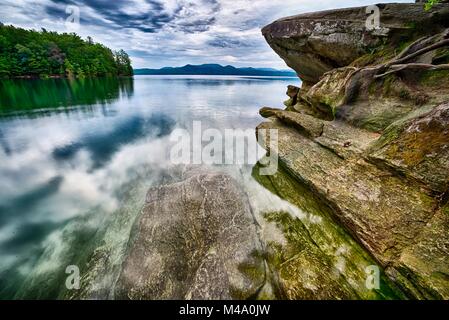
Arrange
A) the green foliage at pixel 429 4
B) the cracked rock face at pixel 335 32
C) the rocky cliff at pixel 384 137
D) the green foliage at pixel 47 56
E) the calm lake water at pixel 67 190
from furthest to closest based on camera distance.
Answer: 1. the green foliage at pixel 47 56
2. the cracked rock face at pixel 335 32
3. the green foliage at pixel 429 4
4. the calm lake water at pixel 67 190
5. the rocky cliff at pixel 384 137

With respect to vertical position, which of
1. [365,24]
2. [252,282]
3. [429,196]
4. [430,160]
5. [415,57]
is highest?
[365,24]

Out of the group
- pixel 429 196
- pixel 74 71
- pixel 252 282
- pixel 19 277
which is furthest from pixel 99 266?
pixel 74 71

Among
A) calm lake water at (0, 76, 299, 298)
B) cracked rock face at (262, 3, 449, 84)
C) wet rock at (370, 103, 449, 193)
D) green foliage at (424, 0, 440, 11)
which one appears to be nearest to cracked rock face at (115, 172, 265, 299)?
calm lake water at (0, 76, 299, 298)

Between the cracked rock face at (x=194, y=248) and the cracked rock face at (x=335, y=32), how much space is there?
12.2 metres

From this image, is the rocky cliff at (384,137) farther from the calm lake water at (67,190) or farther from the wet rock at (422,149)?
the calm lake water at (67,190)

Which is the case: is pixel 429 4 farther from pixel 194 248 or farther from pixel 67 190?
pixel 67 190

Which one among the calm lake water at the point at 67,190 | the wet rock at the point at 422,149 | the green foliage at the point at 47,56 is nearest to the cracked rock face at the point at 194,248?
the calm lake water at the point at 67,190

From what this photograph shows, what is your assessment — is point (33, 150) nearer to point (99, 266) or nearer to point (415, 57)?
point (99, 266)

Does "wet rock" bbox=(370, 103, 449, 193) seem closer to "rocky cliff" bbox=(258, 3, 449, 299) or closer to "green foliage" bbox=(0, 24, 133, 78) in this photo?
"rocky cliff" bbox=(258, 3, 449, 299)

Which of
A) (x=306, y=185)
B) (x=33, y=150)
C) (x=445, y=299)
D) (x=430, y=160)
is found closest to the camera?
(x=445, y=299)

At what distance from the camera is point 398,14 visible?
10.8 metres

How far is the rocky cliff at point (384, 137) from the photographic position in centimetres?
470

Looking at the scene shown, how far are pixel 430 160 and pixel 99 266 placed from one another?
9790mm

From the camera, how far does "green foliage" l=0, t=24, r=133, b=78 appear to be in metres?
70.4
